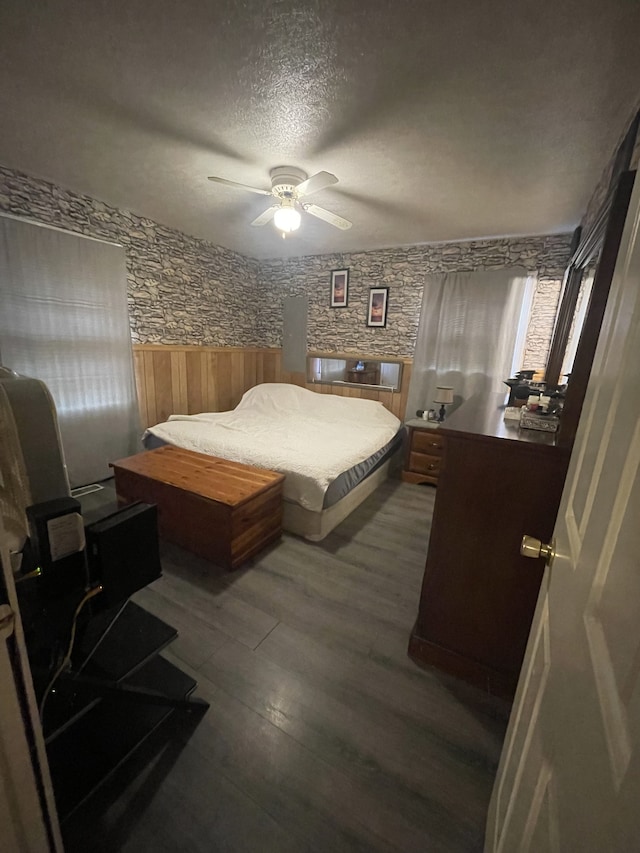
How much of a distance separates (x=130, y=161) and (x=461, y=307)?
10.2 ft

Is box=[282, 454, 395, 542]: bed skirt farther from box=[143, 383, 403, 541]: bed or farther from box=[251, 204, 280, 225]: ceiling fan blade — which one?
box=[251, 204, 280, 225]: ceiling fan blade

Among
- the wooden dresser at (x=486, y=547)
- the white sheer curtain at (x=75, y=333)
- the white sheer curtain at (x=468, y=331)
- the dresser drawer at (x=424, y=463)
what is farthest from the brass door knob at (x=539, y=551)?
the white sheer curtain at (x=75, y=333)

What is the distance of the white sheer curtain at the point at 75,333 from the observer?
2.59 m

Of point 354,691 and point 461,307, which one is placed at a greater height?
point 461,307

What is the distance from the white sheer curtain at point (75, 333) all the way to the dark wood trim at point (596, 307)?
359 centimetres

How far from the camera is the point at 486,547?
1.38 meters

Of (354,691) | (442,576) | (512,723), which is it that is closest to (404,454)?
(442,576)

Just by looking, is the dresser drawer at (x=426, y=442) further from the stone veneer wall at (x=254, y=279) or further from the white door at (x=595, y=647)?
the white door at (x=595, y=647)

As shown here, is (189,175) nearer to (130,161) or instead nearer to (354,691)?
(130,161)

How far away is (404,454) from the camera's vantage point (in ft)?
12.4

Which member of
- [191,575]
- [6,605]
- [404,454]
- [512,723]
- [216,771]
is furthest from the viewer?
[404,454]

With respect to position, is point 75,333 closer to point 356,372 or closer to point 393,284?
point 356,372

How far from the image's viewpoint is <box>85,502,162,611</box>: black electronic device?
3.40 feet

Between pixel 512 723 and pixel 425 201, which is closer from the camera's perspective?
pixel 512 723
